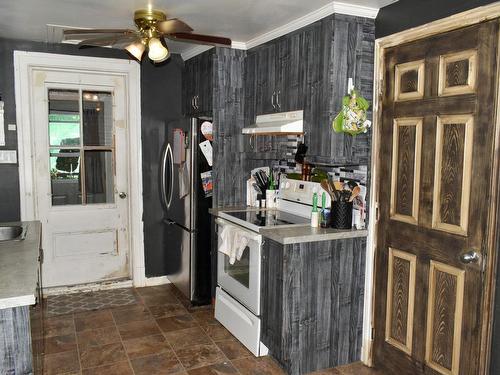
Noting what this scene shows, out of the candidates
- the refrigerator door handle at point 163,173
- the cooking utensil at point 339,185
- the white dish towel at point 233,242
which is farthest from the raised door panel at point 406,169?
the refrigerator door handle at point 163,173

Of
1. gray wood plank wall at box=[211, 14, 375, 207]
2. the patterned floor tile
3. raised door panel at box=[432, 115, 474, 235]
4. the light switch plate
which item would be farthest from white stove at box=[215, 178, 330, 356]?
the light switch plate

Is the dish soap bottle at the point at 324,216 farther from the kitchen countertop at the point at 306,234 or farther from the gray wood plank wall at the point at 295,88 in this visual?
the gray wood plank wall at the point at 295,88

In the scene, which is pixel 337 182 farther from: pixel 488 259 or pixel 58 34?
pixel 58 34

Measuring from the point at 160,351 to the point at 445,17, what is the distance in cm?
274

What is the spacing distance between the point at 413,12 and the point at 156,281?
3.37m

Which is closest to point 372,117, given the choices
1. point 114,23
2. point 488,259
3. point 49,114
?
point 488,259

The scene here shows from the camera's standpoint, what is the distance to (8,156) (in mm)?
3811

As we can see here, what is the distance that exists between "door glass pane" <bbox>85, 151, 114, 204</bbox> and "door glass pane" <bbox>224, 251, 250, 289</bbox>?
1.60 metres

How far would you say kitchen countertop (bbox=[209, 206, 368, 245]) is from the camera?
104 inches

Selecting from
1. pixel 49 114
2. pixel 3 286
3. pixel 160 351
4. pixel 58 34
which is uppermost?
pixel 58 34

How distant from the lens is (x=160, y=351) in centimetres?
306

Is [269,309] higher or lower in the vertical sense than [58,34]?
lower

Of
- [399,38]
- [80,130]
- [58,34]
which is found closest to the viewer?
[399,38]

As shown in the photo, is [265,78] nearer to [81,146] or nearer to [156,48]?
[156,48]
